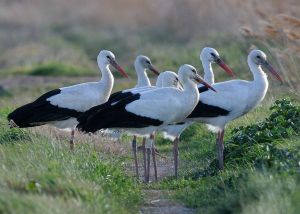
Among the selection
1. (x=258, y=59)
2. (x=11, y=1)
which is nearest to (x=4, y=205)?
(x=258, y=59)

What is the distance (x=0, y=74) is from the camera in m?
23.5

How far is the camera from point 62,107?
11453mm

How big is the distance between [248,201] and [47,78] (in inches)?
622

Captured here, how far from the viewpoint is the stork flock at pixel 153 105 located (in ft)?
32.9

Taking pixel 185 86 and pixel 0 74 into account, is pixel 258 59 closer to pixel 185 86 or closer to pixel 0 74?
pixel 185 86

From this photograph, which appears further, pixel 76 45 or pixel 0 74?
pixel 76 45

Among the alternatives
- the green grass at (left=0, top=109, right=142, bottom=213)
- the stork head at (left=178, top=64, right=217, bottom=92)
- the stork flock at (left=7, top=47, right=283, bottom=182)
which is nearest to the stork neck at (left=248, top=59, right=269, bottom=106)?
the stork flock at (left=7, top=47, right=283, bottom=182)

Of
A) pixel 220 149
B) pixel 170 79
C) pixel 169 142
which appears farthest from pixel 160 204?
pixel 169 142

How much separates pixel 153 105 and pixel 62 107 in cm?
183

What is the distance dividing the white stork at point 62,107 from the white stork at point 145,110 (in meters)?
1.24

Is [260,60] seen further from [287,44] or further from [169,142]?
[169,142]

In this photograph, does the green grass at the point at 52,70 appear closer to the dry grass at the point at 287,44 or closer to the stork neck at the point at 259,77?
the dry grass at the point at 287,44

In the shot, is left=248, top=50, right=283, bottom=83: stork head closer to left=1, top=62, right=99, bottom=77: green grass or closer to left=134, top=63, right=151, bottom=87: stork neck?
left=134, top=63, right=151, bottom=87: stork neck

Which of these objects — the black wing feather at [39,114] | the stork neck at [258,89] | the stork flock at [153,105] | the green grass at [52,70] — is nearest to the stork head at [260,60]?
the stork flock at [153,105]
